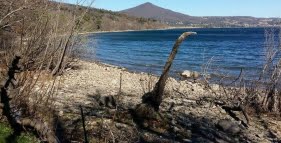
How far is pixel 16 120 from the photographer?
27.3 feet

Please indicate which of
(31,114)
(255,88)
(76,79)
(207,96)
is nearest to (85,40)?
(76,79)

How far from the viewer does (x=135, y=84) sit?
20.6 metres

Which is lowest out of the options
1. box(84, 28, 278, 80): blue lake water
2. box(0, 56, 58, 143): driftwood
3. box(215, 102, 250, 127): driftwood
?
box(84, 28, 278, 80): blue lake water

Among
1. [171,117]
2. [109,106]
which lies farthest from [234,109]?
[109,106]

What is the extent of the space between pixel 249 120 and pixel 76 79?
8.85 meters

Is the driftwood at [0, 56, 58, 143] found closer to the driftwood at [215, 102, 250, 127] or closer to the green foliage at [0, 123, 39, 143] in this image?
the green foliage at [0, 123, 39, 143]

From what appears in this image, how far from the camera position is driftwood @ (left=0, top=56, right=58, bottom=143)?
7.42 meters

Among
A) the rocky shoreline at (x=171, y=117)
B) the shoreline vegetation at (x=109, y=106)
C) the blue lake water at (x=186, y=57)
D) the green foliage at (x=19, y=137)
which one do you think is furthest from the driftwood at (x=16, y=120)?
the blue lake water at (x=186, y=57)

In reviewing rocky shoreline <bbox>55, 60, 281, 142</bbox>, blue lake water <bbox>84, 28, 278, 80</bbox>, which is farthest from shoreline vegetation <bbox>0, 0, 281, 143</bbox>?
blue lake water <bbox>84, 28, 278, 80</bbox>

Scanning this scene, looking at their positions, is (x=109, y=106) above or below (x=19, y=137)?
below

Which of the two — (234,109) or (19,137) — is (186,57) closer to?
(234,109)

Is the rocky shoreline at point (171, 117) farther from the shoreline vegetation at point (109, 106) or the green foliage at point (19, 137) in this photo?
the green foliage at point (19, 137)

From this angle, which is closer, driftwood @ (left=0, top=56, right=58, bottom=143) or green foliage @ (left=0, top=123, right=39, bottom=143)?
driftwood @ (left=0, top=56, right=58, bottom=143)

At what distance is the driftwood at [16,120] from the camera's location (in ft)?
24.3
